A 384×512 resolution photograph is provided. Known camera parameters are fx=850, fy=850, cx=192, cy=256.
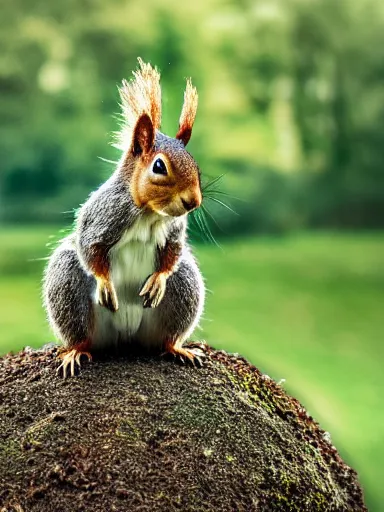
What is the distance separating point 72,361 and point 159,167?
57 cm

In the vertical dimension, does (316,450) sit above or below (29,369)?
above

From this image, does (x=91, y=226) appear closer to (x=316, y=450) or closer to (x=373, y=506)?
A: (x=316, y=450)

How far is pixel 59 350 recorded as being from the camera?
2273mm

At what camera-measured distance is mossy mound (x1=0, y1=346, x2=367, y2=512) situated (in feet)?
6.22

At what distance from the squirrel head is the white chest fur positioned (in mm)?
69

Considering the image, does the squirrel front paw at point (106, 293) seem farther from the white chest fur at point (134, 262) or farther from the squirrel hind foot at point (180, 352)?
the squirrel hind foot at point (180, 352)

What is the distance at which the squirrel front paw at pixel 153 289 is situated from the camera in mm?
2033

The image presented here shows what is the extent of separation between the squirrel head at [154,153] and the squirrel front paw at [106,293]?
21 cm

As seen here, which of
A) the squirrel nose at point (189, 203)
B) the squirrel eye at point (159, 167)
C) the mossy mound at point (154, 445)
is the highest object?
the squirrel eye at point (159, 167)

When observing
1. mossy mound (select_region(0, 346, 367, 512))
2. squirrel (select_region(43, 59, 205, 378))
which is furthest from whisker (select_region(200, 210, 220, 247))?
mossy mound (select_region(0, 346, 367, 512))

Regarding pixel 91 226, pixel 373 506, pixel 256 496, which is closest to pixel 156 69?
pixel 91 226

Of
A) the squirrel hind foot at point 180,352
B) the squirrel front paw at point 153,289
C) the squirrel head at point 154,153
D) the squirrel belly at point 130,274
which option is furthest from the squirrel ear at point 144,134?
the squirrel hind foot at point 180,352

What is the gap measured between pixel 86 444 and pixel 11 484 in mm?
188

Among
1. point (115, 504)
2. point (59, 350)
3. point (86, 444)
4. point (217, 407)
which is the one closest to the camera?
point (115, 504)
